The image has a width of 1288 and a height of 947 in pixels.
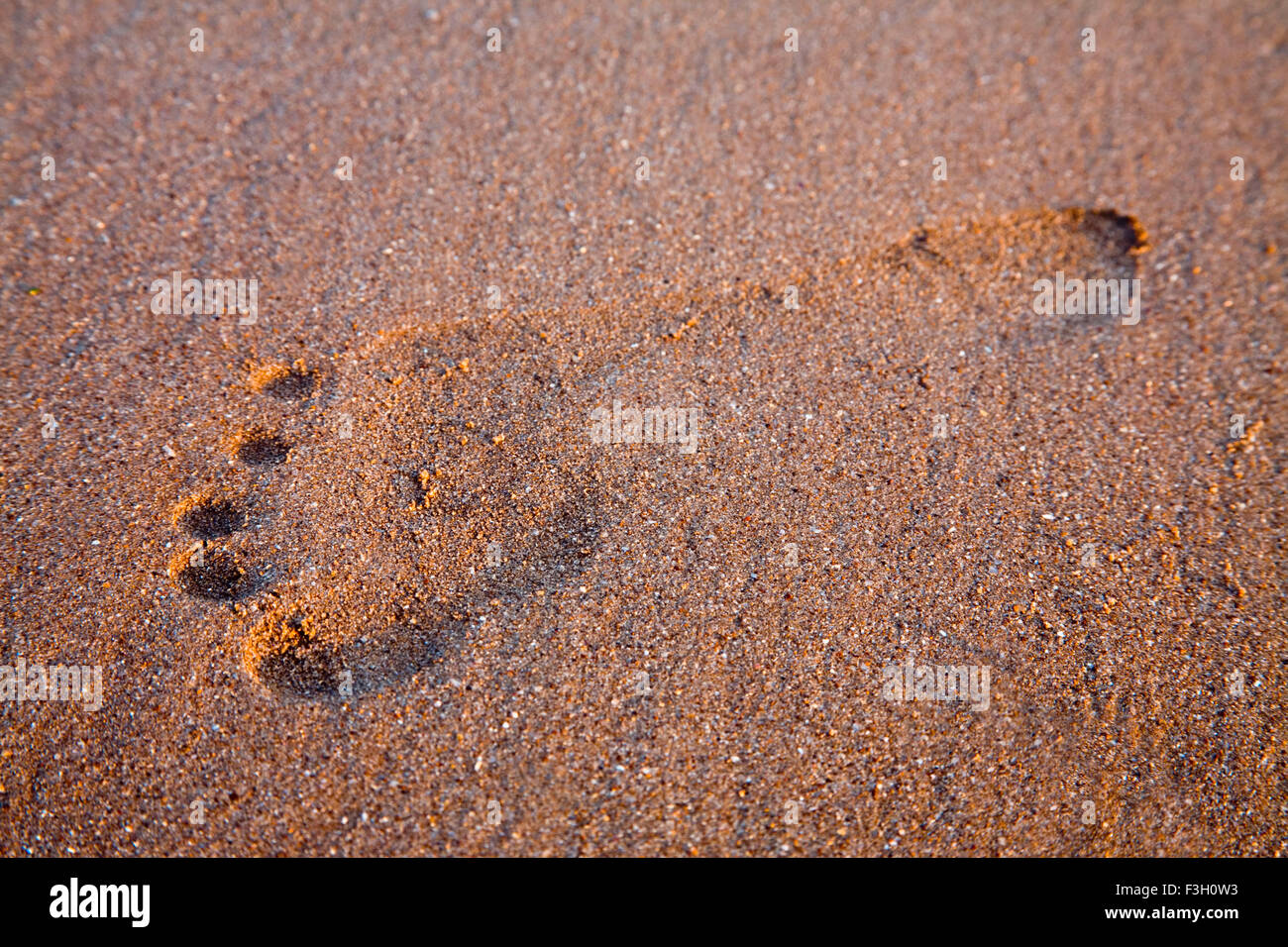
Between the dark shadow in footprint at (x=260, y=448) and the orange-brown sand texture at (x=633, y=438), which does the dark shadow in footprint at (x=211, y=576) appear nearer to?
the orange-brown sand texture at (x=633, y=438)

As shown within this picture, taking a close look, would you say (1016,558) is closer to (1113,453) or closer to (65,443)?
(1113,453)

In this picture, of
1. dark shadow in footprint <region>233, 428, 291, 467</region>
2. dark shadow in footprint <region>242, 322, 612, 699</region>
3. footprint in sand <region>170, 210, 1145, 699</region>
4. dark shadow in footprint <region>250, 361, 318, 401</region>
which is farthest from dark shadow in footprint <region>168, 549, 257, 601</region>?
dark shadow in footprint <region>250, 361, 318, 401</region>

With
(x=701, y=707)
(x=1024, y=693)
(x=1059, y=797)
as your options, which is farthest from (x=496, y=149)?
(x=1059, y=797)

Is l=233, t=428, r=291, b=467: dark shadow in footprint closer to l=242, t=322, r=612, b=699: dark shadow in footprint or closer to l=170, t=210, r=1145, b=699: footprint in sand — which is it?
l=170, t=210, r=1145, b=699: footprint in sand

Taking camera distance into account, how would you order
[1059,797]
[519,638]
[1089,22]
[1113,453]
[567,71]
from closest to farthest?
[1059,797] < [519,638] < [1113,453] < [567,71] < [1089,22]

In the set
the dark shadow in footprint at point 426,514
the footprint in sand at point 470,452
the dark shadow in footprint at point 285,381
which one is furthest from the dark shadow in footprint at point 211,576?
the dark shadow in footprint at point 285,381
